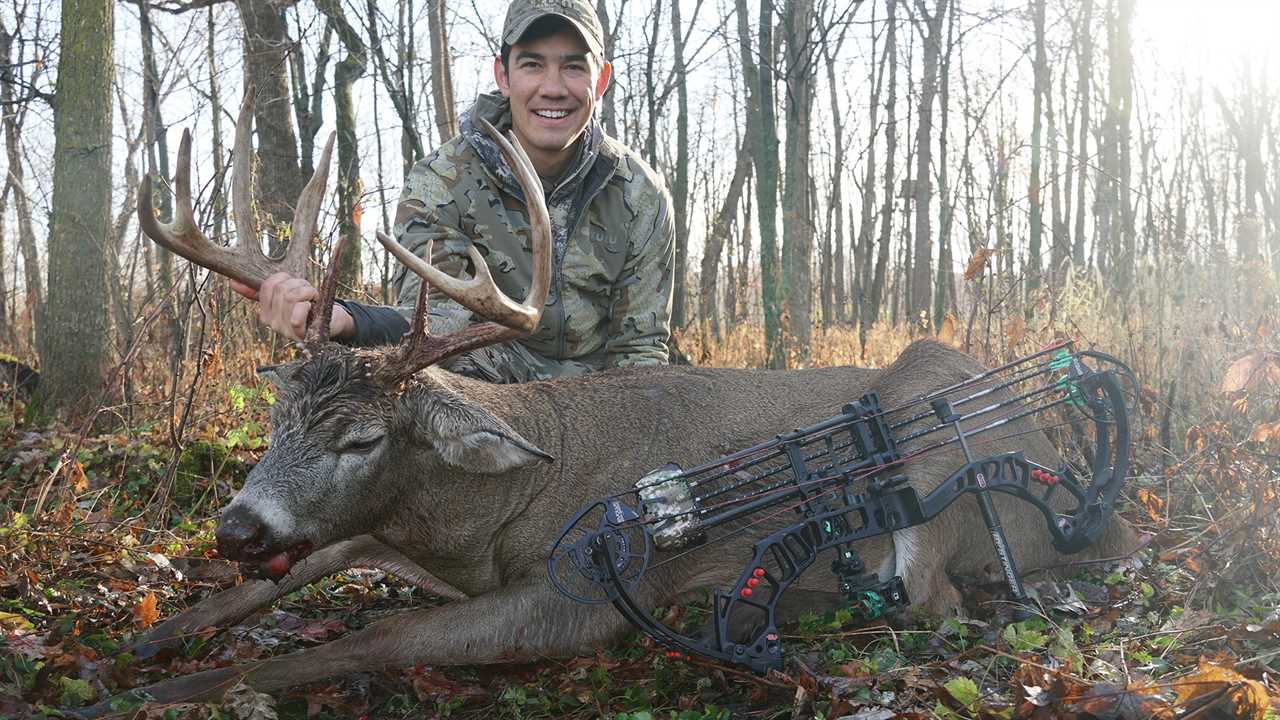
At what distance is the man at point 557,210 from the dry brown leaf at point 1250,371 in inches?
102

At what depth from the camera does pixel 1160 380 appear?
6.25 metres

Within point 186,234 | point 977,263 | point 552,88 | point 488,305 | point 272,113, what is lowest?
point 488,305

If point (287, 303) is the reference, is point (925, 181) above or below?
above

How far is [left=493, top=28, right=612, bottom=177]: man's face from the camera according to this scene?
16.3 ft

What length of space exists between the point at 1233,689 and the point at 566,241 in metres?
3.51

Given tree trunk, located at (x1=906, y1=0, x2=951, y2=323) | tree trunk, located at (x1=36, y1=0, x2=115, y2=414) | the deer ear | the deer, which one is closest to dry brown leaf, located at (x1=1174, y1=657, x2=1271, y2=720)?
the deer

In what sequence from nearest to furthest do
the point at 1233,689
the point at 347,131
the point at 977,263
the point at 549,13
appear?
the point at 1233,689
the point at 549,13
the point at 977,263
the point at 347,131

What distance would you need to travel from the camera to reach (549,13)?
4801mm

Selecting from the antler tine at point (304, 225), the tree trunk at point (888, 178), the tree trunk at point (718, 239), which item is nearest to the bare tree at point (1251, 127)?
the antler tine at point (304, 225)

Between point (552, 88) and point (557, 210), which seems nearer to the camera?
point (552, 88)

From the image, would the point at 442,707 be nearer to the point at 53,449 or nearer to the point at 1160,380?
the point at 53,449

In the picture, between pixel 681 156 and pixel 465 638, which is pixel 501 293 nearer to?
pixel 465 638

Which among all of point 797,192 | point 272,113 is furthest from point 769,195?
point 272,113

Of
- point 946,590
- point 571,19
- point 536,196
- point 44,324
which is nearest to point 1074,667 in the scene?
point 946,590
